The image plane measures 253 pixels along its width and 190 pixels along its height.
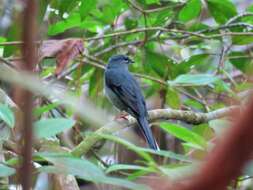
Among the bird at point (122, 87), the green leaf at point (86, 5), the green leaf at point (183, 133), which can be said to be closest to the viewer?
the green leaf at point (183, 133)

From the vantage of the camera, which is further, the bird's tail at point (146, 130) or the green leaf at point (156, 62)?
the green leaf at point (156, 62)

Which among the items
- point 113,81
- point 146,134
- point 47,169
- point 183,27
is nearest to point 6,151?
point 47,169

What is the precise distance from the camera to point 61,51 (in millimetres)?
3072

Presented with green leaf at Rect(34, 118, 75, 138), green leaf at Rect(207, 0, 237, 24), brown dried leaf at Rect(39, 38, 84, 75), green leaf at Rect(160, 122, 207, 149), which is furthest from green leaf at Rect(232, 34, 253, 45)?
green leaf at Rect(34, 118, 75, 138)

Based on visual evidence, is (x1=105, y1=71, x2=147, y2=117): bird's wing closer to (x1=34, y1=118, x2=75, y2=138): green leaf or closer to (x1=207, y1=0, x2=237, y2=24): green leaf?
(x1=207, y1=0, x2=237, y2=24): green leaf

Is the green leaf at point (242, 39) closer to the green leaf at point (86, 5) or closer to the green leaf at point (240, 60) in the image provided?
the green leaf at point (240, 60)

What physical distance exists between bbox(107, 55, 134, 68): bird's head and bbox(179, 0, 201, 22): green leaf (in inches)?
44.0

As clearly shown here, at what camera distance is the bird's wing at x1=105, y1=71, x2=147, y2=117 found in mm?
5105

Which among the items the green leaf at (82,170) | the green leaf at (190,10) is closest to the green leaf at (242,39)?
the green leaf at (190,10)

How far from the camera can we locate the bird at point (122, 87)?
17.3ft

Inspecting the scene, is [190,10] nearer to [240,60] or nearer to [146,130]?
[240,60]

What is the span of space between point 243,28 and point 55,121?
3715 millimetres

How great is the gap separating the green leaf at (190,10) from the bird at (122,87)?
939 mm

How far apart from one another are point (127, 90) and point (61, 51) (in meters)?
2.54
